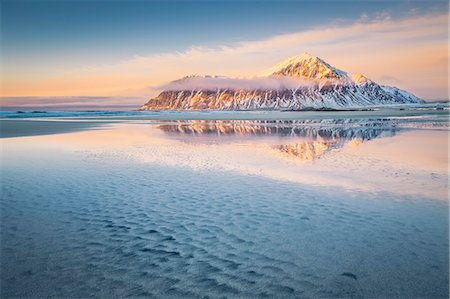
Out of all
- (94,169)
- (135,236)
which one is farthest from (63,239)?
(94,169)

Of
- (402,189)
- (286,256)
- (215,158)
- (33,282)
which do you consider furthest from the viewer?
(215,158)

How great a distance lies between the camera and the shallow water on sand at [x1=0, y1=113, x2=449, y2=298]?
15.7ft

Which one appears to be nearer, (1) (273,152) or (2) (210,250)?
(2) (210,250)

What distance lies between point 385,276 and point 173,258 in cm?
345

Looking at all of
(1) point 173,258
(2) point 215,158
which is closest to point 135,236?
(1) point 173,258

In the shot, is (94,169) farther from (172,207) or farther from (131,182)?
(172,207)

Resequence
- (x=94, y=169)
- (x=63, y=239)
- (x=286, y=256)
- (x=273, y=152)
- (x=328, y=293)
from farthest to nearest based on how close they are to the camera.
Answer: (x=273, y=152) < (x=94, y=169) < (x=63, y=239) < (x=286, y=256) < (x=328, y=293)

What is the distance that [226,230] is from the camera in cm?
685

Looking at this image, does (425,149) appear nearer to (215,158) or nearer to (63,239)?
(215,158)

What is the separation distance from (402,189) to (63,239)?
9.35 m

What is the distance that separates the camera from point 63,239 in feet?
20.9

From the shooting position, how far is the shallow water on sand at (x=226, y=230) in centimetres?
478

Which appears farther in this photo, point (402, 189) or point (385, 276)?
point (402, 189)

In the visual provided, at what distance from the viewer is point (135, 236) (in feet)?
21.5
